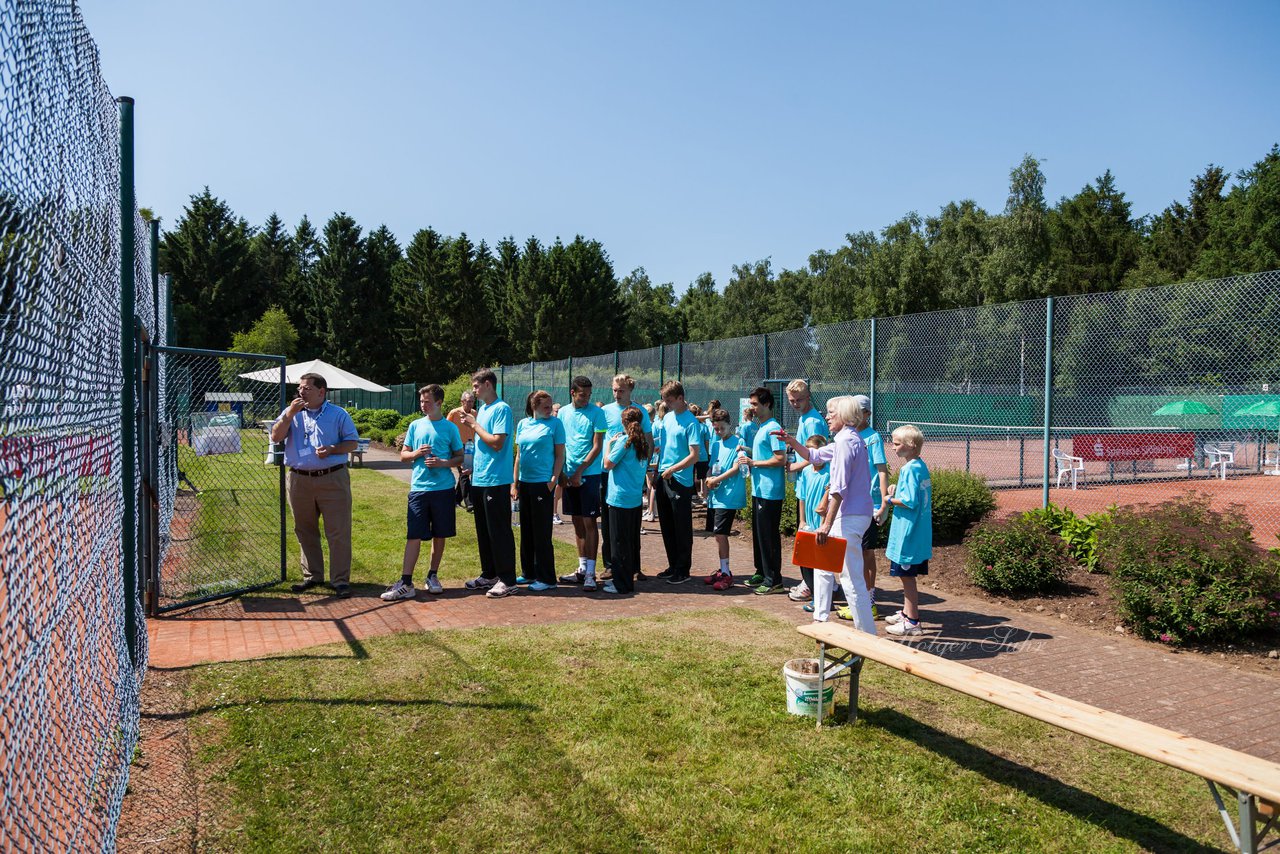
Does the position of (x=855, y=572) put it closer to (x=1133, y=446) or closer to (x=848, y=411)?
(x=848, y=411)

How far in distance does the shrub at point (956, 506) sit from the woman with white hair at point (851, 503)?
4028 millimetres

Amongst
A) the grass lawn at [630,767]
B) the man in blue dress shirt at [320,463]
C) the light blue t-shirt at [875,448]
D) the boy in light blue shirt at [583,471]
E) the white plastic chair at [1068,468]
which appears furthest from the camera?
the white plastic chair at [1068,468]

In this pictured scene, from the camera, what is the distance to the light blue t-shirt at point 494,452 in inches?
295

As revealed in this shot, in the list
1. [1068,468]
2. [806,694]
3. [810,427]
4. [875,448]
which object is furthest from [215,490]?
[1068,468]

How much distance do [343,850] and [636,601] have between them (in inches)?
173

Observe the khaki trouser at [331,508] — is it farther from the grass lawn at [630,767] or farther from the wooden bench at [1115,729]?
the wooden bench at [1115,729]

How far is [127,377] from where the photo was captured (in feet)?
16.7

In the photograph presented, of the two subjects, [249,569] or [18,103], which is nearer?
[18,103]

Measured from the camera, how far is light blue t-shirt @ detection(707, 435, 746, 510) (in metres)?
8.28

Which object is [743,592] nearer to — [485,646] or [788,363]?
[485,646]

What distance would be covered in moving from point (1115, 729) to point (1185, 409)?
310 inches

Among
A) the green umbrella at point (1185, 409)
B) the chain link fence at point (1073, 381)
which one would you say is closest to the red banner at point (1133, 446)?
the chain link fence at point (1073, 381)

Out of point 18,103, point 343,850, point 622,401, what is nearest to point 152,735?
point 343,850

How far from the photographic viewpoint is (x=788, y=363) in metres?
13.4
